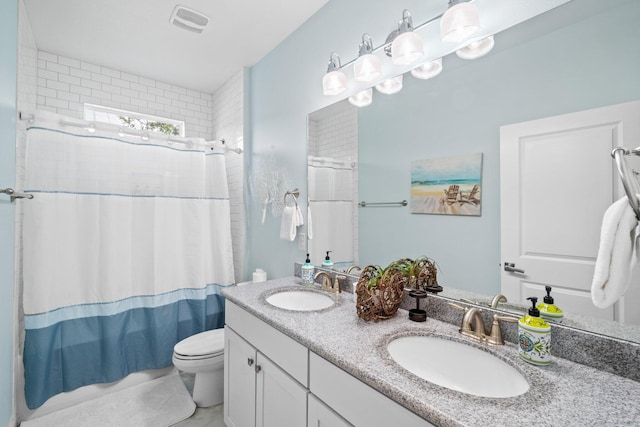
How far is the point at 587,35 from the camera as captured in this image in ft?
3.02

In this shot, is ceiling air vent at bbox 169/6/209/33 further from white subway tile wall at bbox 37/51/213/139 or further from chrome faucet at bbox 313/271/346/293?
chrome faucet at bbox 313/271/346/293

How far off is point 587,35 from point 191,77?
302 centimetres

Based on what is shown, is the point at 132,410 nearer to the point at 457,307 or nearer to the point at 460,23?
the point at 457,307

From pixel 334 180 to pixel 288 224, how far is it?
1.67 ft

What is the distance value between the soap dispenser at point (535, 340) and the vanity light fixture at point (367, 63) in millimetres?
1261

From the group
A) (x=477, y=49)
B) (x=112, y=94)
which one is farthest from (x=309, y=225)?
(x=112, y=94)

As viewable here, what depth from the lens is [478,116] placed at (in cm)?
118

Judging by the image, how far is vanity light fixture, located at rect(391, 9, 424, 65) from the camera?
4.32ft

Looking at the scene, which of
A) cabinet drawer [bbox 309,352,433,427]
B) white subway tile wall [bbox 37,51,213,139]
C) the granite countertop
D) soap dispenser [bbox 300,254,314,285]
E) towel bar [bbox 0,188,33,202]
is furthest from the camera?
white subway tile wall [bbox 37,51,213,139]

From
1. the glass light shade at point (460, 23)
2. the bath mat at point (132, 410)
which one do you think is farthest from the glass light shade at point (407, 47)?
the bath mat at point (132, 410)

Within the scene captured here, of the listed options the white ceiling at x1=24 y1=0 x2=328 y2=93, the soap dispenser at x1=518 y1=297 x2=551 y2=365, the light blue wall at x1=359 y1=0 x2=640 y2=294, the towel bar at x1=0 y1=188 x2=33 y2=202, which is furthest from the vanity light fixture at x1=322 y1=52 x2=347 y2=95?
the towel bar at x1=0 y1=188 x2=33 y2=202

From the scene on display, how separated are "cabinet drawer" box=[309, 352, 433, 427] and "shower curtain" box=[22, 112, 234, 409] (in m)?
1.75

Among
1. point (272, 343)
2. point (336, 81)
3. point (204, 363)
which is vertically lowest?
point (204, 363)

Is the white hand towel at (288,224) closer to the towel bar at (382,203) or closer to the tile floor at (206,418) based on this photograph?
the towel bar at (382,203)
